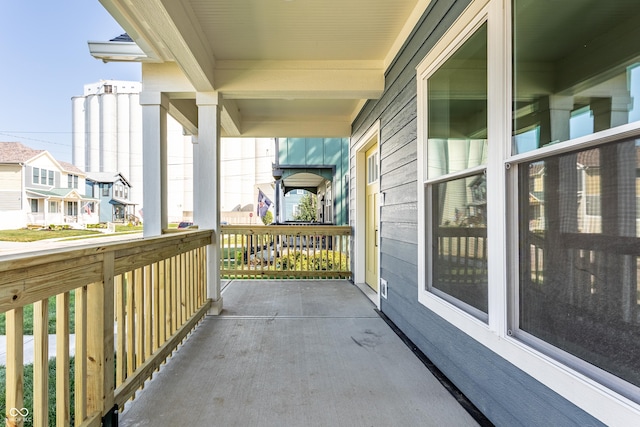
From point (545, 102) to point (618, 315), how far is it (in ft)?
2.65

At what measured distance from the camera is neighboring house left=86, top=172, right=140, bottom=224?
2041 mm

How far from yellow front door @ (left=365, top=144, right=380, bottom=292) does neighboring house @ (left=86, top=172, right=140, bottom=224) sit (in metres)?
2.92

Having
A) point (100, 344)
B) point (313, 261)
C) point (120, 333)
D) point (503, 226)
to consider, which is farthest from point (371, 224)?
point (100, 344)

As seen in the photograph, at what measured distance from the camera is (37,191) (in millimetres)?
1467

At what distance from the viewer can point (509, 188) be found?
1497mm

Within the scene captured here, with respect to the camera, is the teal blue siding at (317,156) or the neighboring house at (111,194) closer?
the neighboring house at (111,194)

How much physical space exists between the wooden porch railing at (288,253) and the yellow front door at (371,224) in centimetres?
62

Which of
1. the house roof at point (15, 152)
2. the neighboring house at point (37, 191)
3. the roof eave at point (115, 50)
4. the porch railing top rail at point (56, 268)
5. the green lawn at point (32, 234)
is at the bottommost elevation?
the porch railing top rail at point (56, 268)

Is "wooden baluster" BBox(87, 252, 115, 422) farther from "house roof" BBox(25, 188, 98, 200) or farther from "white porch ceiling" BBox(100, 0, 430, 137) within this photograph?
"white porch ceiling" BBox(100, 0, 430, 137)

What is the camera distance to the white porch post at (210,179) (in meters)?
3.44

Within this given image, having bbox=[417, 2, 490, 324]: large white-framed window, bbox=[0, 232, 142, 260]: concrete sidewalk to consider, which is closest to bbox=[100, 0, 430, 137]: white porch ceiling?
bbox=[417, 2, 490, 324]: large white-framed window

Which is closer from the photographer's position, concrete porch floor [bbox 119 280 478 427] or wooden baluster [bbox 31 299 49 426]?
wooden baluster [bbox 31 299 49 426]

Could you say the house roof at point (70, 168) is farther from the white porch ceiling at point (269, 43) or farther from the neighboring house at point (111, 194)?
the white porch ceiling at point (269, 43)

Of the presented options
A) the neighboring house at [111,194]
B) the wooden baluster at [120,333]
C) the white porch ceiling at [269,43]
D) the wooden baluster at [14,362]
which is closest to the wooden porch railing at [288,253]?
the white porch ceiling at [269,43]
